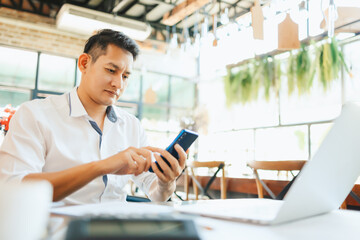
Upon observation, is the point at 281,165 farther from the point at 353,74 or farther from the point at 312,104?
the point at 312,104

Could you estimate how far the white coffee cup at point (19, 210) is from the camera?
30 cm

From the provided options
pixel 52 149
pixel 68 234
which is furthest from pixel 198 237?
pixel 52 149

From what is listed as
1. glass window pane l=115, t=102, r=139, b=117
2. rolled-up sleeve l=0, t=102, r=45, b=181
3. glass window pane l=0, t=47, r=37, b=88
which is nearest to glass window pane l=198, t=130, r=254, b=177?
glass window pane l=115, t=102, r=139, b=117

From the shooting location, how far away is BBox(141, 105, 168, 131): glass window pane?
25.7 ft

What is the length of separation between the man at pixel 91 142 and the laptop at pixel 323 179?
0.33 metres

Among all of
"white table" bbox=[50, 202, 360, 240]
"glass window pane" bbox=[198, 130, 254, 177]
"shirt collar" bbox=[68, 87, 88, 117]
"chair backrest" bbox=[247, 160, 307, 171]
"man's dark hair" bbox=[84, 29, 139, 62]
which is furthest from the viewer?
"glass window pane" bbox=[198, 130, 254, 177]

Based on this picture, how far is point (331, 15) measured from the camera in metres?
2.06

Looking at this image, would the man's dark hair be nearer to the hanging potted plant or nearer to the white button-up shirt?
the white button-up shirt

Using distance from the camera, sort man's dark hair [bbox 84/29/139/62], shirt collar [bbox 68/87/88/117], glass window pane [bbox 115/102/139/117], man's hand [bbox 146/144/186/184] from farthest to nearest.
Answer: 1. glass window pane [bbox 115/102/139/117]
2. man's dark hair [bbox 84/29/139/62]
3. shirt collar [bbox 68/87/88/117]
4. man's hand [bbox 146/144/186/184]

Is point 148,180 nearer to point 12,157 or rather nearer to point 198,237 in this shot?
point 12,157

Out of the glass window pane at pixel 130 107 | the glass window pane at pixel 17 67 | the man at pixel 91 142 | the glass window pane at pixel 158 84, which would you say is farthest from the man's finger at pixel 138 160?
the glass window pane at pixel 158 84

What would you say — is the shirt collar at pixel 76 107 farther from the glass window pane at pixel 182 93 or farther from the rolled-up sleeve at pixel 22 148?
the glass window pane at pixel 182 93

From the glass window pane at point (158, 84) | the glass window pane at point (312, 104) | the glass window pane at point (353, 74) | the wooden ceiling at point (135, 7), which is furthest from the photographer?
the glass window pane at point (158, 84)

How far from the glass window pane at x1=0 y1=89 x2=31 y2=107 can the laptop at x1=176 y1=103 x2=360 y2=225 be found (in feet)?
21.9
